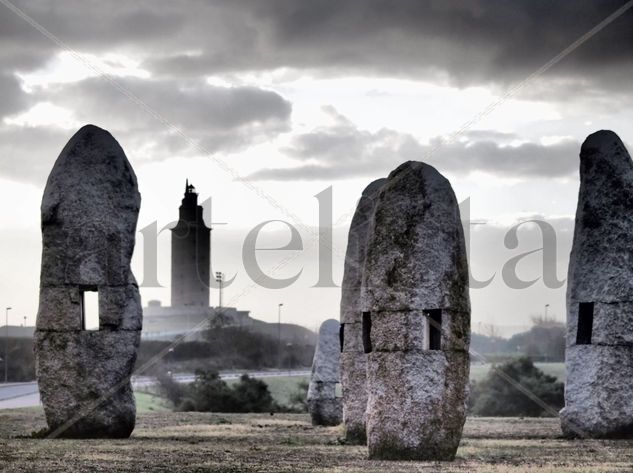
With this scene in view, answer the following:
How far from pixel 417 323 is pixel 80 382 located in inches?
311

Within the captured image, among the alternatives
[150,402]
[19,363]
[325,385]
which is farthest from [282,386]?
[325,385]

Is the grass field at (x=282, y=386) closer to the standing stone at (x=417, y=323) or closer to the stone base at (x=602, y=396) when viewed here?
the stone base at (x=602, y=396)

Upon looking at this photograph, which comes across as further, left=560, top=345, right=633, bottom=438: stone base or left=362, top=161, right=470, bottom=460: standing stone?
left=560, top=345, right=633, bottom=438: stone base

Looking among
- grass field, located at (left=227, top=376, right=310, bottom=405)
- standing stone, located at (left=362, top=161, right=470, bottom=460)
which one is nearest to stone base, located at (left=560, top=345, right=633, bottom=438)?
standing stone, located at (left=362, top=161, right=470, bottom=460)

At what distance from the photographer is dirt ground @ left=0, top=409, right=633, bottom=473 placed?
15852 mm

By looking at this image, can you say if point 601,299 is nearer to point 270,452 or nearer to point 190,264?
point 270,452

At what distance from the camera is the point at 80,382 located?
72.3ft

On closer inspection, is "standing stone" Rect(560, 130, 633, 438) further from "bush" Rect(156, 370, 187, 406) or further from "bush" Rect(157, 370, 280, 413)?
"bush" Rect(156, 370, 187, 406)

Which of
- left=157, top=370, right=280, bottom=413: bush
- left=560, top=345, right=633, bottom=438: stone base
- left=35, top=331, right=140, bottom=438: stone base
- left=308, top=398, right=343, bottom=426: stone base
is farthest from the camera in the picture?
left=157, top=370, right=280, bottom=413: bush

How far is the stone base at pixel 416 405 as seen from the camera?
17062 millimetres

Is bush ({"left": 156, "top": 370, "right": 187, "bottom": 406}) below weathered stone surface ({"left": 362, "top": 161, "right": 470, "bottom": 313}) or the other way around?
below

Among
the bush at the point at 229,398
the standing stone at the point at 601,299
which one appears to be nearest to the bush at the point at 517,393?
the bush at the point at 229,398

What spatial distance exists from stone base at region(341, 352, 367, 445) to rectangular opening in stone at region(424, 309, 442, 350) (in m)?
4.39

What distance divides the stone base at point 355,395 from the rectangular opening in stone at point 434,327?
4.39m
